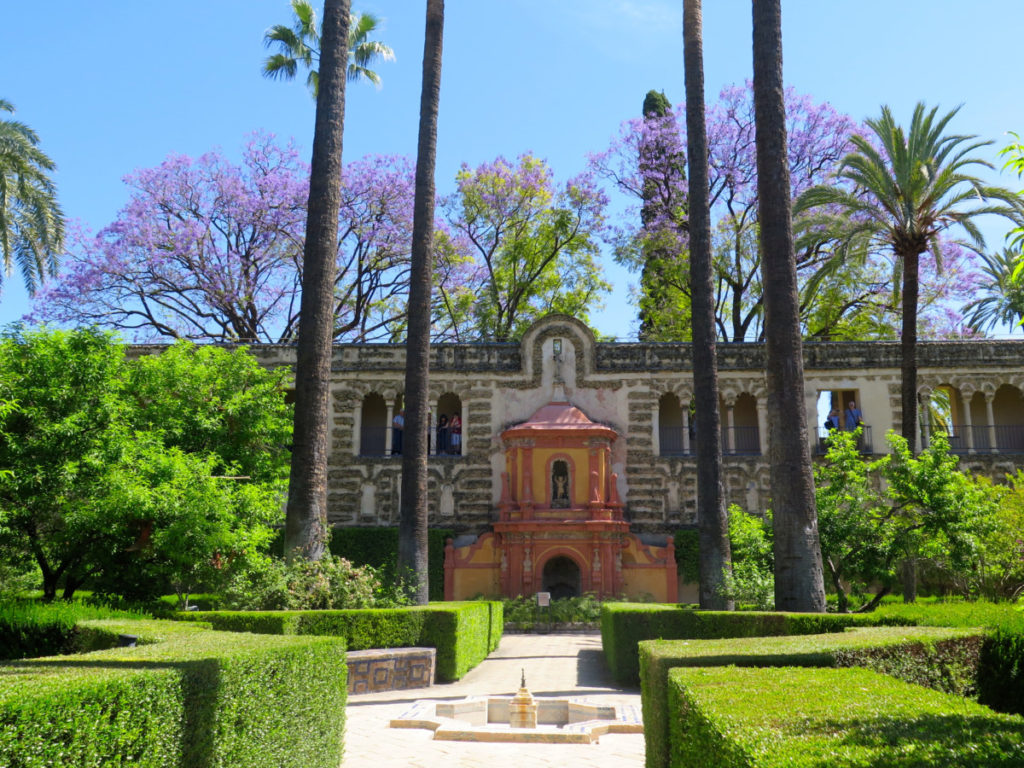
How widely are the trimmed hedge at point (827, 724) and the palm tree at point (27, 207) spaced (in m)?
21.3

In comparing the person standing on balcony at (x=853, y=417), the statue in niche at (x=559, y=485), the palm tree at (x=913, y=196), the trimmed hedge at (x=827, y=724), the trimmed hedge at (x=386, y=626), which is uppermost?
the palm tree at (x=913, y=196)

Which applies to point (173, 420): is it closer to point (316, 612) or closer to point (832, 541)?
point (316, 612)

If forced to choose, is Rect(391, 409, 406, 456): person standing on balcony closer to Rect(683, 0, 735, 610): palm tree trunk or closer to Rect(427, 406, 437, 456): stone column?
Rect(427, 406, 437, 456): stone column

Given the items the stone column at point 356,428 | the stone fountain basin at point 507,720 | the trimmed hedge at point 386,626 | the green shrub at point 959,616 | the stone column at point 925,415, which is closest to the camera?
the green shrub at point 959,616

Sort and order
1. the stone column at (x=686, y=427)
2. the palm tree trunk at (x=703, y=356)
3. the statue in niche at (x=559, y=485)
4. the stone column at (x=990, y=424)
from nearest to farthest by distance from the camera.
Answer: the palm tree trunk at (x=703, y=356)
the statue in niche at (x=559, y=485)
the stone column at (x=990, y=424)
the stone column at (x=686, y=427)

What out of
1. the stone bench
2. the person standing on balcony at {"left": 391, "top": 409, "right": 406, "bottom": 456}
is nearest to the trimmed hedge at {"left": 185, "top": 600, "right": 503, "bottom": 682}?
the stone bench

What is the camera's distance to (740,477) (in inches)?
1123

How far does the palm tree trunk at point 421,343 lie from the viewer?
17531mm


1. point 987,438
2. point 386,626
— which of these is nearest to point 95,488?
point 386,626

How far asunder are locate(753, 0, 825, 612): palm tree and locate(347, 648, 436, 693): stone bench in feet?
18.9

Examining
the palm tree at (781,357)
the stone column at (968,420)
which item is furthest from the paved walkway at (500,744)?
the stone column at (968,420)

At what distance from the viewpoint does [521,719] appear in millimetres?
11641

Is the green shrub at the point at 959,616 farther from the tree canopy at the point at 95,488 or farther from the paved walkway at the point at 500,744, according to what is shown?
the tree canopy at the point at 95,488

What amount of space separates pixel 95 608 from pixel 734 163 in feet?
96.2
